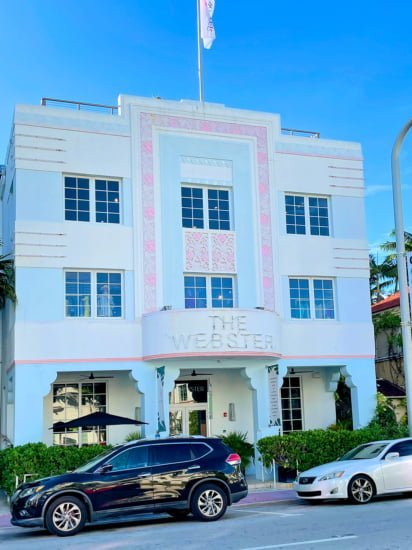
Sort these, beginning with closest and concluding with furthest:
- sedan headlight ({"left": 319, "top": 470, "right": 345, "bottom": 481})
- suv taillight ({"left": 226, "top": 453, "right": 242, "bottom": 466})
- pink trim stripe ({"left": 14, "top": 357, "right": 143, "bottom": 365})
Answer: suv taillight ({"left": 226, "top": 453, "right": 242, "bottom": 466})
sedan headlight ({"left": 319, "top": 470, "right": 345, "bottom": 481})
pink trim stripe ({"left": 14, "top": 357, "right": 143, "bottom": 365})

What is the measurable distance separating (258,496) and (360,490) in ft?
12.0

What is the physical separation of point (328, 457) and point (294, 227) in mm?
7428

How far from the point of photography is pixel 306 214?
2409 cm

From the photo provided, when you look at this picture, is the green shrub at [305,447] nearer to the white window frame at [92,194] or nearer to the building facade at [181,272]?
the building facade at [181,272]

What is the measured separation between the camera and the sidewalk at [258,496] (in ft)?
55.0

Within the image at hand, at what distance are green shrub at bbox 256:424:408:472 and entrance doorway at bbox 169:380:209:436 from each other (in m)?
3.51

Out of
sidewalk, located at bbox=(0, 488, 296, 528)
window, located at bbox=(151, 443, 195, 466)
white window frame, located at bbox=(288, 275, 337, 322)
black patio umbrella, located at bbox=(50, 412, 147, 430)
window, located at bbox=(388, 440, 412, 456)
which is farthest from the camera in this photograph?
white window frame, located at bbox=(288, 275, 337, 322)

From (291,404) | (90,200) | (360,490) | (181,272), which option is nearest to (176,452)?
(360,490)

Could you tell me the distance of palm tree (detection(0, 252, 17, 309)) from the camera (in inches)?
797

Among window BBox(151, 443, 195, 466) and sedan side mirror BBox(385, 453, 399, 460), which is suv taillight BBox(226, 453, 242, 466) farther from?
sedan side mirror BBox(385, 453, 399, 460)

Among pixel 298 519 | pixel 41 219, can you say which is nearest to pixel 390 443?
pixel 298 519

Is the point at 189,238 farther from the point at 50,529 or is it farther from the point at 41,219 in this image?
the point at 50,529

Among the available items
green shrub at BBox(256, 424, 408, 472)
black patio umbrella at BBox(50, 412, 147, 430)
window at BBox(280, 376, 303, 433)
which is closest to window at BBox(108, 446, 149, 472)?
black patio umbrella at BBox(50, 412, 147, 430)

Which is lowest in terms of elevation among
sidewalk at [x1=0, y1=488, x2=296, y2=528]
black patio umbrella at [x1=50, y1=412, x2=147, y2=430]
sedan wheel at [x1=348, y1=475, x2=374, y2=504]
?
sidewalk at [x1=0, y1=488, x2=296, y2=528]
